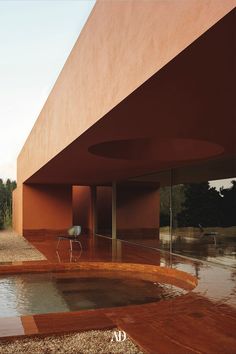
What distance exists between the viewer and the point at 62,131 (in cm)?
745

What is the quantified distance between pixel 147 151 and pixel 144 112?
3.88 metres

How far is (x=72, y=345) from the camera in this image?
3.16 m

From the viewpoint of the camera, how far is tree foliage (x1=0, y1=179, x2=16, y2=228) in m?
24.0

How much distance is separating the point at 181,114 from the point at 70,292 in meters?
3.30

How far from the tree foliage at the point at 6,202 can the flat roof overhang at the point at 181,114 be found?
15.9 metres

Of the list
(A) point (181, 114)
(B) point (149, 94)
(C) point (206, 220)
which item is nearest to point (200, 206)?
(C) point (206, 220)

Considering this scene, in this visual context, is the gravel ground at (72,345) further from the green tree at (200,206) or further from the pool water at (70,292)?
the green tree at (200,206)

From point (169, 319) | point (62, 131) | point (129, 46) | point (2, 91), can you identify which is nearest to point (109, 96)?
point (129, 46)

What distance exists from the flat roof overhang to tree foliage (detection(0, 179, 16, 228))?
52.1 ft

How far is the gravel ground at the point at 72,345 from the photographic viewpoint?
3.03m

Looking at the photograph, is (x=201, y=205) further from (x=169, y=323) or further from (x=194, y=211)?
(x=169, y=323)

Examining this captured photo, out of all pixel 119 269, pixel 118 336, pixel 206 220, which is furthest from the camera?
pixel 206 220

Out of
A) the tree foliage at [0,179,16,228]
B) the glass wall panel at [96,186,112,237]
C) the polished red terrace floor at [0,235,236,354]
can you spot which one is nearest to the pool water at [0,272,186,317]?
the polished red terrace floor at [0,235,236,354]

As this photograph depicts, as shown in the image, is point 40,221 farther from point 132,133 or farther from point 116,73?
point 116,73
